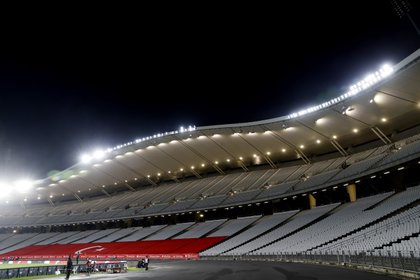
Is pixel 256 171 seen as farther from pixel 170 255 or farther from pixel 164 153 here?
pixel 170 255

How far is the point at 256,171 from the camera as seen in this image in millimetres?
52562

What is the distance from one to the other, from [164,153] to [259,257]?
26747 millimetres

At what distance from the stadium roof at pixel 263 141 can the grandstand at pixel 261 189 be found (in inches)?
6.4

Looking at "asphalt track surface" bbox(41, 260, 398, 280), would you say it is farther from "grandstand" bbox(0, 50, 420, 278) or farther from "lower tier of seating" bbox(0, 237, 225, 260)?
"lower tier of seating" bbox(0, 237, 225, 260)

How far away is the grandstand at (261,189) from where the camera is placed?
1073 inches

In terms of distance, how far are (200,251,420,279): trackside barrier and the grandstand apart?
0.66 ft

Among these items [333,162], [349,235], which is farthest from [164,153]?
[349,235]

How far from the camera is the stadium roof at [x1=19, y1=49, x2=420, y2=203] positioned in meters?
30.4

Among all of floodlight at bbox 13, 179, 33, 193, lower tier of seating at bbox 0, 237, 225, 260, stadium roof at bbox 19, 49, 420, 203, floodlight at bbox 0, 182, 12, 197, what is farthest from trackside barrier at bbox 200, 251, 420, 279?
floodlight at bbox 0, 182, 12, 197

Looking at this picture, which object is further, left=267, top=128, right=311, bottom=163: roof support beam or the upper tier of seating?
left=267, top=128, right=311, bottom=163: roof support beam

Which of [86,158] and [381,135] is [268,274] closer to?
[381,135]

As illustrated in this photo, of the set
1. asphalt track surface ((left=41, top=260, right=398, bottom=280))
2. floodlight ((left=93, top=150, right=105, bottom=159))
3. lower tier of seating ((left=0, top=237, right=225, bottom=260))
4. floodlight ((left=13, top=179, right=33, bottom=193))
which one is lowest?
asphalt track surface ((left=41, top=260, right=398, bottom=280))

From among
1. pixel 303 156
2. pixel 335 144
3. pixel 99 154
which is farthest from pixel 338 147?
pixel 99 154

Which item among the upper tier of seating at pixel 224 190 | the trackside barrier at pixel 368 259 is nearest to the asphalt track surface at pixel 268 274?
the trackside barrier at pixel 368 259
